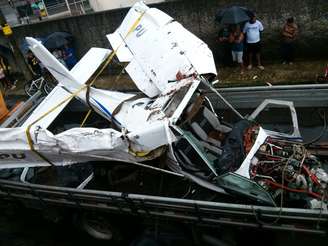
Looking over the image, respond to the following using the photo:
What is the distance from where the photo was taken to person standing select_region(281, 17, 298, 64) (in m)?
10.6

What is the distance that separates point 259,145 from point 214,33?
253 inches

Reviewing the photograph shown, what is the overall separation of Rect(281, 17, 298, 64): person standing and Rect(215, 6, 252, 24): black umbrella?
1.10m

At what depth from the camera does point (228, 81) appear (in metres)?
11.2

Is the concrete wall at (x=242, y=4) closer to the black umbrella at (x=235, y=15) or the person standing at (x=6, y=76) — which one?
the black umbrella at (x=235, y=15)

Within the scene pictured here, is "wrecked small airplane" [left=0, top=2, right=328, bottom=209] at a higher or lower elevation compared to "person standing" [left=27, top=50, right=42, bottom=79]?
higher

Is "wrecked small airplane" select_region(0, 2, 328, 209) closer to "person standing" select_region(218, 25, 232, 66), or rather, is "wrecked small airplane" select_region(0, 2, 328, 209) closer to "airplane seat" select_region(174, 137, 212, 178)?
"airplane seat" select_region(174, 137, 212, 178)

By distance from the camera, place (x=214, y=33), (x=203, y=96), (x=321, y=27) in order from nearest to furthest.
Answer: (x=203, y=96), (x=321, y=27), (x=214, y=33)

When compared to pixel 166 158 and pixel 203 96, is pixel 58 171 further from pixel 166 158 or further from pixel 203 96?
pixel 203 96

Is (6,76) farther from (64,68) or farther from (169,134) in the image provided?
(169,134)

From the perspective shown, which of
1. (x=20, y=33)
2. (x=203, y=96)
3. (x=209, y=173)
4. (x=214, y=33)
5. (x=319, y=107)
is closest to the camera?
(x=209, y=173)

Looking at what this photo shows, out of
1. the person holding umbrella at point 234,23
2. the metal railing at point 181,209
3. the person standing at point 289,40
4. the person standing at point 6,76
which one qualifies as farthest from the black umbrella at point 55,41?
the person standing at point 289,40

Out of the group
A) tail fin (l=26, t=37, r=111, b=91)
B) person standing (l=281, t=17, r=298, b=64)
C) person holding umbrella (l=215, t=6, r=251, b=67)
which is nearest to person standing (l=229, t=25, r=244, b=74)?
person holding umbrella (l=215, t=6, r=251, b=67)

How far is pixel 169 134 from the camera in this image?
5.96 meters

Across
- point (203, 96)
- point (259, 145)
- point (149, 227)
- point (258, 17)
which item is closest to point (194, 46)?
point (203, 96)
